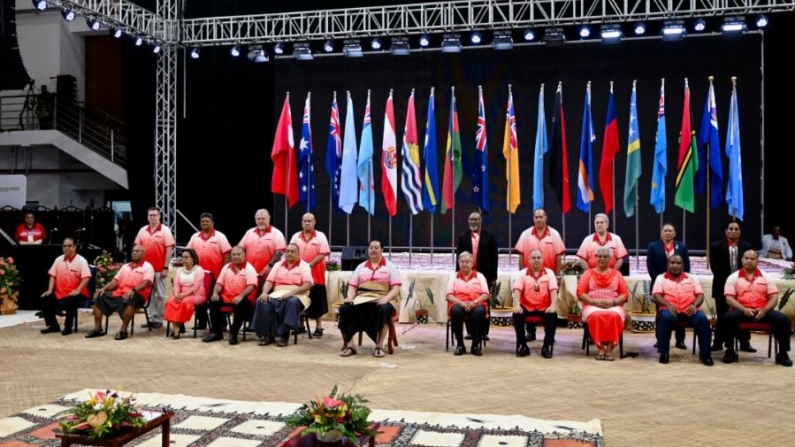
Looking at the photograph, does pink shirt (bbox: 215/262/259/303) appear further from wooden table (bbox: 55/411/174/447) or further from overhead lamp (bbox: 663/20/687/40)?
overhead lamp (bbox: 663/20/687/40)

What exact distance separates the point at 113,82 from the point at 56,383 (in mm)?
13473

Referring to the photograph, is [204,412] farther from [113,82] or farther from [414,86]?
[113,82]

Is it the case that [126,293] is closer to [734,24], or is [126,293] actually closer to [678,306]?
[678,306]

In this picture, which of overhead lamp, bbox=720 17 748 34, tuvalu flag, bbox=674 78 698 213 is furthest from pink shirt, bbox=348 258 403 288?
overhead lamp, bbox=720 17 748 34

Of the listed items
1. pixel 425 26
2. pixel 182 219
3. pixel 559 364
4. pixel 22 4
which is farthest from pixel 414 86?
pixel 22 4

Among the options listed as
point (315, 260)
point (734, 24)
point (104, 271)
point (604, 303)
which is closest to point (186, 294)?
point (315, 260)

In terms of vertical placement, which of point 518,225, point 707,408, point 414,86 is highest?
point 414,86

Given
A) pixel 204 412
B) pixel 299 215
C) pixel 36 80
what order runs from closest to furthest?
pixel 204 412, pixel 299 215, pixel 36 80

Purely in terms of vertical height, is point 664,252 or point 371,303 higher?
point 664,252

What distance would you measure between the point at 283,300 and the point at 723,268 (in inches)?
193

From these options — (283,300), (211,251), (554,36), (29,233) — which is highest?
(554,36)

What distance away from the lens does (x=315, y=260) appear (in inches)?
365

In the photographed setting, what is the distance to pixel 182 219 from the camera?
1586cm

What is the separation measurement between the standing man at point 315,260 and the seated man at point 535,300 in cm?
246
